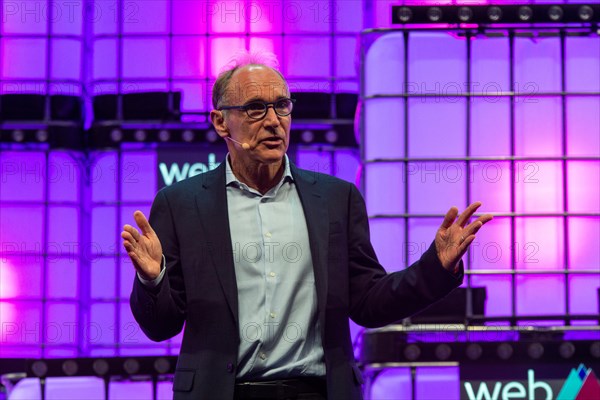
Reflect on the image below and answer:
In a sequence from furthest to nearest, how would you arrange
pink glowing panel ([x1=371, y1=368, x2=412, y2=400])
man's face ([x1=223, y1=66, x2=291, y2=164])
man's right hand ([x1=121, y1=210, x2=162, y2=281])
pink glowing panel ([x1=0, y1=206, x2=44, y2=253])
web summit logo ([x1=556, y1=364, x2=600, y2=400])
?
1. pink glowing panel ([x1=0, y1=206, x2=44, y2=253])
2. pink glowing panel ([x1=371, y1=368, x2=412, y2=400])
3. web summit logo ([x1=556, y1=364, x2=600, y2=400])
4. man's face ([x1=223, y1=66, x2=291, y2=164])
5. man's right hand ([x1=121, y1=210, x2=162, y2=281])

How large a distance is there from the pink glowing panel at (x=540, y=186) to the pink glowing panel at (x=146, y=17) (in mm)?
1682

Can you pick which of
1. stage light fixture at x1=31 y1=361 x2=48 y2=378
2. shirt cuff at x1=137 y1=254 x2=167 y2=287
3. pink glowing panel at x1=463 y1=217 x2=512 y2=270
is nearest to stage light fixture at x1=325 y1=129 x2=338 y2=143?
pink glowing panel at x1=463 y1=217 x2=512 y2=270

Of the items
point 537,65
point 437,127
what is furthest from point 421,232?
point 537,65

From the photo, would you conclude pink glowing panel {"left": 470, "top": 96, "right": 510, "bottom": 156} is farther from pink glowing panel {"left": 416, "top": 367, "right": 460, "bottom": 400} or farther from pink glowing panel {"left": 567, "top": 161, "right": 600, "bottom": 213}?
pink glowing panel {"left": 416, "top": 367, "right": 460, "bottom": 400}

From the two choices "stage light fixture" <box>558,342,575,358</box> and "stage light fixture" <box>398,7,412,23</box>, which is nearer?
"stage light fixture" <box>558,342,575,358</box>

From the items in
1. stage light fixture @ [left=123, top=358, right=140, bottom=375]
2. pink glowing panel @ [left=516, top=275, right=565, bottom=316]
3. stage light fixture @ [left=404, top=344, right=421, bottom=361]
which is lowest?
stage light fixture @ [left=123, top=358, right=140, bottom=375]

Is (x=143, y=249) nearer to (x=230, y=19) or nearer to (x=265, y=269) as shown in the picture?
(x=265, y=269)

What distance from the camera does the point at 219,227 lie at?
2711 mm

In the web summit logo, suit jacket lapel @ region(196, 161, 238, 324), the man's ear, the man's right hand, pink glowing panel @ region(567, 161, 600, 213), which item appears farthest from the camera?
pink glowing panel @ region(567, 161, 600, 213)

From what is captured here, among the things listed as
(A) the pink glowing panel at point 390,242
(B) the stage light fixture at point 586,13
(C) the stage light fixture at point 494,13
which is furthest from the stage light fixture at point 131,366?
(B) the stage light fixture at point 586,13

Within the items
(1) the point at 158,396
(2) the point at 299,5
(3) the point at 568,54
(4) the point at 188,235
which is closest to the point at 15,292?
(1) the point at 158,396

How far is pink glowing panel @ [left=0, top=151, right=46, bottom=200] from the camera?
467cm

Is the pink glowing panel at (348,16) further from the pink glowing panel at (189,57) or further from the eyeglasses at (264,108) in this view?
the eyeglasses at (264,108)

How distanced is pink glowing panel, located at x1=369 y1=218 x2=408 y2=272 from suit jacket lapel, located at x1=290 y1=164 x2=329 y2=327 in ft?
4.67
